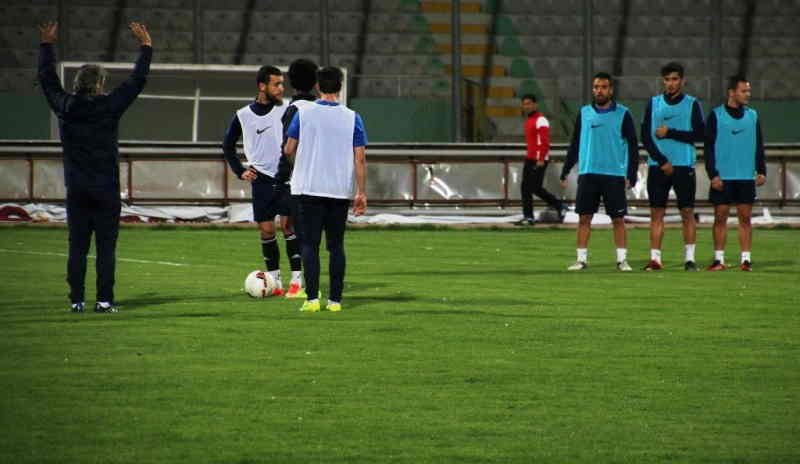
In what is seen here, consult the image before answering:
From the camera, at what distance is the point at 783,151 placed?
27.9 meters

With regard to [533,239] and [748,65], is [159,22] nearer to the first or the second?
[748,65]

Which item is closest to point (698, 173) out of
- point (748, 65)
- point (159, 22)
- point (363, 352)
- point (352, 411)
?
point (748, 65)

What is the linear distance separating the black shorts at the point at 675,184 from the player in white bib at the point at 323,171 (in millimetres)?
5204

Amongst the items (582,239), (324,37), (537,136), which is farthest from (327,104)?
(324,37)

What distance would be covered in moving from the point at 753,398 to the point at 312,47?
95.4ft

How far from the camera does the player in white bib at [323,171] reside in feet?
37.3

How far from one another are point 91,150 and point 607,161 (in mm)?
6188

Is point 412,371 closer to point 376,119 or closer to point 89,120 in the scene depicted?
point 89,120

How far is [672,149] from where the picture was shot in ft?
52.0

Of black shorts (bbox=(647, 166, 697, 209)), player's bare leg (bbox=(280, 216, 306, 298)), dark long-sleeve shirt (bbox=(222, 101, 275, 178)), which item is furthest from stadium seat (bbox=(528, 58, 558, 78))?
dark long-sleeve shirt (bbox=(222, 101, 275, 178))

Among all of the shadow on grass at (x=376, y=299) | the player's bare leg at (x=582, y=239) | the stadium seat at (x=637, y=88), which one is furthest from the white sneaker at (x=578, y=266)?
the stadium seat at (x=637, y=88)

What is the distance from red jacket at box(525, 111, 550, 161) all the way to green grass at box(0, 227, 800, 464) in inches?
381

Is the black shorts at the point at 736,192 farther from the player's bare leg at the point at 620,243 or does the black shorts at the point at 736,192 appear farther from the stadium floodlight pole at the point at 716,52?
the stadium floodlight pole at the point at 716,52

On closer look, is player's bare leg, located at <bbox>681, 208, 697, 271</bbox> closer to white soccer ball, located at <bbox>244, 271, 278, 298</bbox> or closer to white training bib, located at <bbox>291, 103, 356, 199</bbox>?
white soccer ball, located at <bbox>244, 271, 278, 298</bbox>
